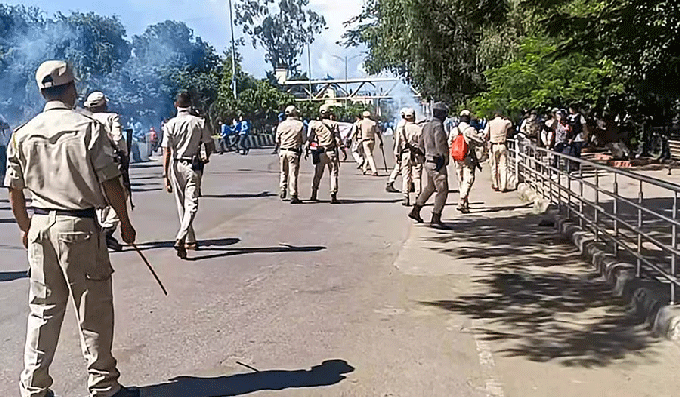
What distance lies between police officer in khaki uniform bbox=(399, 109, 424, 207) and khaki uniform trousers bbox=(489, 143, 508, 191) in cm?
275

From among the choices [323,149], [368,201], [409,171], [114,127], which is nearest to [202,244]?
[114,127]

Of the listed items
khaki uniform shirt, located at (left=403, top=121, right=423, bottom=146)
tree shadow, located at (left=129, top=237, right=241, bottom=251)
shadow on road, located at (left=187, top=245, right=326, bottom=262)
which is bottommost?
shadow on road, located at (left=187, top=245, right=326, bottom=262)

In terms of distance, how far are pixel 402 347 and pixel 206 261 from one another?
4151 mm

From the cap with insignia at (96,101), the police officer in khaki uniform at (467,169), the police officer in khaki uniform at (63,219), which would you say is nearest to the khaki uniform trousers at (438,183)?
the police officer in khaki uniform at (467,169)

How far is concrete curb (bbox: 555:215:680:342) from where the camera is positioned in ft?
22.2

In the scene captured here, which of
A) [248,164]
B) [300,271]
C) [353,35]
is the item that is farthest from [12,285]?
[353,35]

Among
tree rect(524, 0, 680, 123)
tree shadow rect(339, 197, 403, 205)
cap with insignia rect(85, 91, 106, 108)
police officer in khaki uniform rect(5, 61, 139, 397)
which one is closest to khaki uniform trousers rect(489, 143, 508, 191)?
tree shadow rect(339, 197, 403, 205)

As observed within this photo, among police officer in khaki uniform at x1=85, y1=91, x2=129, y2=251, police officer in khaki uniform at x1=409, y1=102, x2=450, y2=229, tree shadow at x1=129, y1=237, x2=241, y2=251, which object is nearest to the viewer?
police officer in khaki uniform at x1=85, y1=91, x2=129, y2=251

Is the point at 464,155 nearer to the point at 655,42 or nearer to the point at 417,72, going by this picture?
the point at 655,42

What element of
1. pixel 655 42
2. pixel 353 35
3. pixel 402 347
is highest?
pixel 353 35

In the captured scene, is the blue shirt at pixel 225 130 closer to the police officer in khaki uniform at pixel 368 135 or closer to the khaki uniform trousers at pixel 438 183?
the police officer in khaki uniform at pixel 368 135

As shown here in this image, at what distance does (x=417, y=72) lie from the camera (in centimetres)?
3109

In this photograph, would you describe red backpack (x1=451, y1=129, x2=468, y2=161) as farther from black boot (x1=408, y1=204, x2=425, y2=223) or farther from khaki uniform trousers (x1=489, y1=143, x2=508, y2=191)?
khaki uniform trousers (x1=489, y1=143, x2=508, y2=191)

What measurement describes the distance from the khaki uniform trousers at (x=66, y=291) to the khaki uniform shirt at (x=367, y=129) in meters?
18.3
